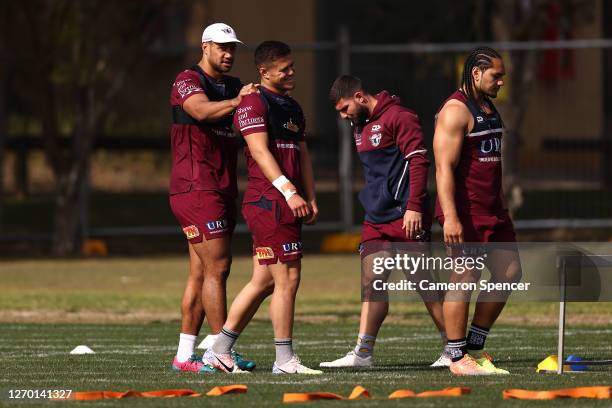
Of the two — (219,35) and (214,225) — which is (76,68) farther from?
(214,225)

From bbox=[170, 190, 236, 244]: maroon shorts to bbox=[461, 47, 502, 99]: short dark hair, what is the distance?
69.9 inches

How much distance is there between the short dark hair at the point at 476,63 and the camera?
10.2 metres

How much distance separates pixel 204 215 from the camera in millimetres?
10711

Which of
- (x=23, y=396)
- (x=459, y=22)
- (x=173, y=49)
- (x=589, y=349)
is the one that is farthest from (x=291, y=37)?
(x=23, y=396)

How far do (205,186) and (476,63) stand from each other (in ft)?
6.39

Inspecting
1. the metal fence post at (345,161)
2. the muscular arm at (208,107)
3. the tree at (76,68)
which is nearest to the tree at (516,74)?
the metal fence post at (345,161)

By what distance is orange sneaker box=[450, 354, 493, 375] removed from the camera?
10141 millimetres

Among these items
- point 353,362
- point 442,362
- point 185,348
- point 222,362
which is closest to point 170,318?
point 185,348

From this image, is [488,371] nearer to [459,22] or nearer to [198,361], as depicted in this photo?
[198,361]

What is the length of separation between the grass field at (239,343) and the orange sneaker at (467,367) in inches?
2.8

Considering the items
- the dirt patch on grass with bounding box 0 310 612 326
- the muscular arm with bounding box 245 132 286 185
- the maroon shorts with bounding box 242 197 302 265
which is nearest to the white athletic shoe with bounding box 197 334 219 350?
the maroon shorts with bounding box 242 197 302 265

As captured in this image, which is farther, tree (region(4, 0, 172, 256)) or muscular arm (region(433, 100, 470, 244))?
tree (region(4, 0, 172, 256))

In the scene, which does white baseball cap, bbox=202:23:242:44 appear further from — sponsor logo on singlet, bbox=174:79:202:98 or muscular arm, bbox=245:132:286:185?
muscular arm, bbox=245:132:286:185

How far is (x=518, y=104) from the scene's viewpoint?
85.2 feet
